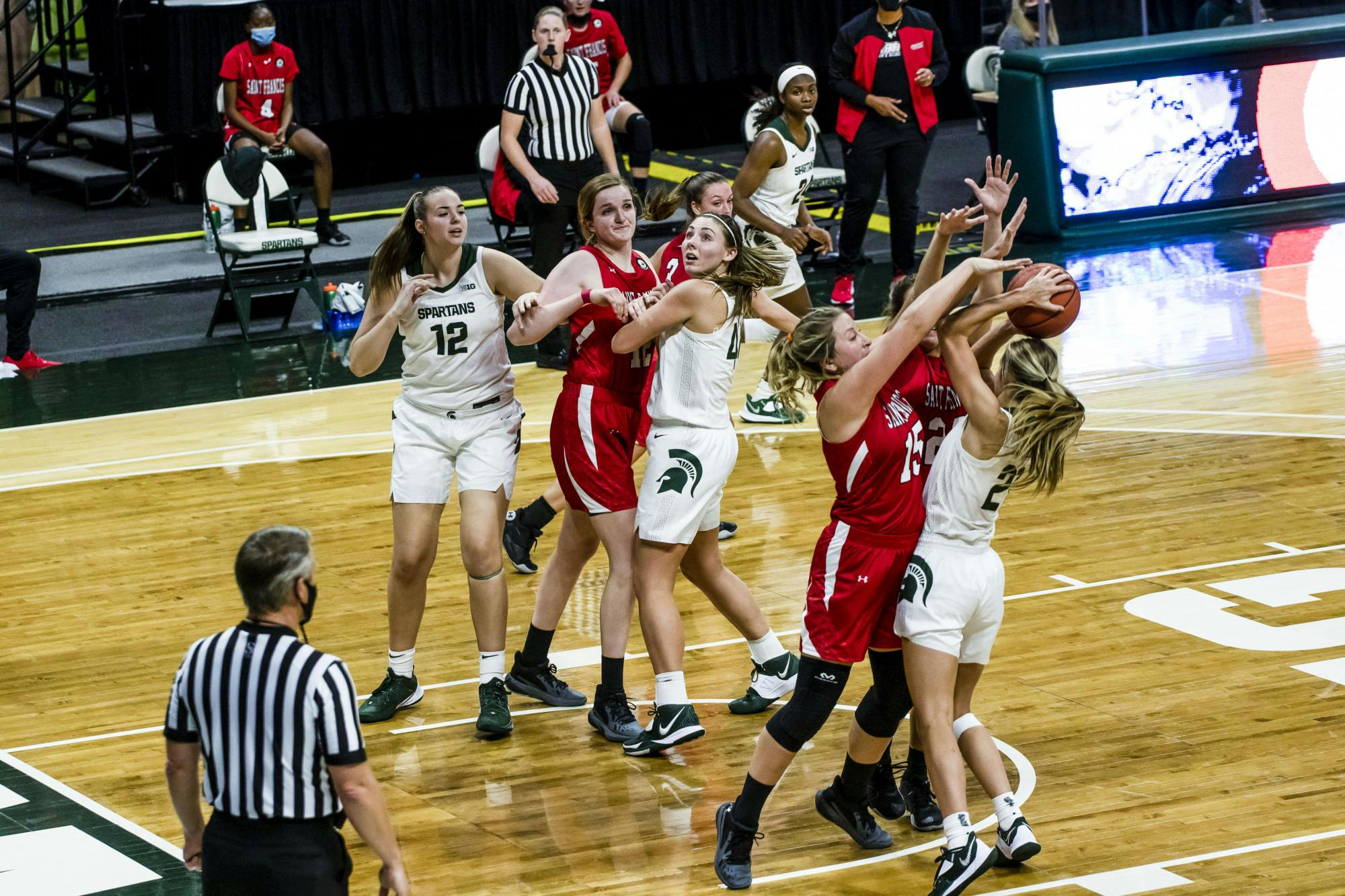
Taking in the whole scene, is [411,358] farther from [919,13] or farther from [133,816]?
[919,13]

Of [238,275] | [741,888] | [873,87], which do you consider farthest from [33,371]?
[741,888]

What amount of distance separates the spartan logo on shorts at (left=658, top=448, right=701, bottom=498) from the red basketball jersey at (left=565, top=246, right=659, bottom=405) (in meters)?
0.39

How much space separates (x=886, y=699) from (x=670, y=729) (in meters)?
1.06

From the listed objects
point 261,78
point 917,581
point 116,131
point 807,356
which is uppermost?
point 261,78

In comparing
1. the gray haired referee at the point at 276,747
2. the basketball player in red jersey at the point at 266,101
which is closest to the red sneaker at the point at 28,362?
the basketball player in red jersey at the point at 266,101

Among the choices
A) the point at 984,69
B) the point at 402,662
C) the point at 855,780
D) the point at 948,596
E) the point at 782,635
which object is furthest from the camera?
the point at 984,69

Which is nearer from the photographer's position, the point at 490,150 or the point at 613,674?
the point at 613,674

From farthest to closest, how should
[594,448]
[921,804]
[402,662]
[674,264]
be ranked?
[402,662]
[674,264]
[594,448]
[921,804]

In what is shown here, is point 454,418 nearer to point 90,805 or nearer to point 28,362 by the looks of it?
point 90,805

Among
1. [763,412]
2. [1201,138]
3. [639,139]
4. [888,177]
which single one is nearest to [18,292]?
[639,139]

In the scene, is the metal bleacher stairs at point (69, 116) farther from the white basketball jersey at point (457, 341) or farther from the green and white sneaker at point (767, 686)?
the green and white sneaker at point (767, 686)

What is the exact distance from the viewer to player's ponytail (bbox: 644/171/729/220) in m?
6.71

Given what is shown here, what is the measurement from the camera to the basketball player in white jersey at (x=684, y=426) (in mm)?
5859

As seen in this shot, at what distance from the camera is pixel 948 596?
4.90 m
